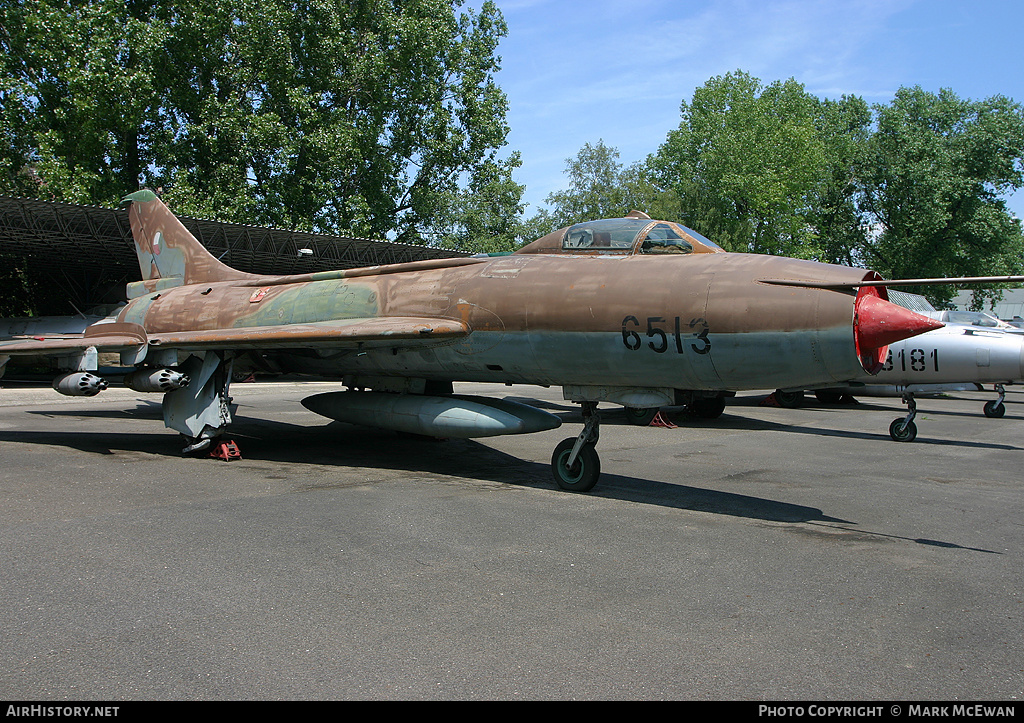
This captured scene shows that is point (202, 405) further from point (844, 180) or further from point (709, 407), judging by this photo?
point (844, 180)

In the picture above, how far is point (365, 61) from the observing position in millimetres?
33812

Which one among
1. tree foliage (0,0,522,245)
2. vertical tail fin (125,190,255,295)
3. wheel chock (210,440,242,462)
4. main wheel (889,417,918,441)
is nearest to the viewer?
wheel chock (210,440,242,462)

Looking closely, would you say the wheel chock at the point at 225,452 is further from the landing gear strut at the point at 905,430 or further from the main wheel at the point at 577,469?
the landing gear strut at the point at 905,430

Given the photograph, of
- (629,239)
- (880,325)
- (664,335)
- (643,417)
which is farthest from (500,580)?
(643,417)

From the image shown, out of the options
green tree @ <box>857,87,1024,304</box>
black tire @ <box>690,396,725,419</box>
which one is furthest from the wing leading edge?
green tree @ <box>857,87,1024,304</box>

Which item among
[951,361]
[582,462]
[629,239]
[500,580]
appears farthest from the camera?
[951,361]

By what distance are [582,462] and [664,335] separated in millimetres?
1846

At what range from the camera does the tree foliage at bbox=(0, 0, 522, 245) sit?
2906 centimetres

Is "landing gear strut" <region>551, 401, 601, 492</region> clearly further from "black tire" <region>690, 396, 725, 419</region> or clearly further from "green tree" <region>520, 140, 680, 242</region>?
"green tree" <region>520, 140, 680, 242</region>

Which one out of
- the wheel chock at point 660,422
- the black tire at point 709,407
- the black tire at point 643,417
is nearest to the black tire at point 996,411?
the black tire at point 709,407

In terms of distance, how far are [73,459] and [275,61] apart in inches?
1103

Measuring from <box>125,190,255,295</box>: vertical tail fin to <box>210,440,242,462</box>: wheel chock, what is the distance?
155 inches

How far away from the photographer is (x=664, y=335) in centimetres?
681

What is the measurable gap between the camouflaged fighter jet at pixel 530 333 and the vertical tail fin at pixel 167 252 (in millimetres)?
1090
